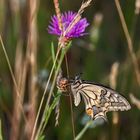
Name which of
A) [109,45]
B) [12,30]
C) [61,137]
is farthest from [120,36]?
[61,137]

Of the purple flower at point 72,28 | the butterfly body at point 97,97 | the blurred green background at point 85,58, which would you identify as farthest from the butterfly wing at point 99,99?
the blurred green background at point 85,58

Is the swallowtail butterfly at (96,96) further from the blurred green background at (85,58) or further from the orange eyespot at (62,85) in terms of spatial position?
the blurred green background at (85,58)

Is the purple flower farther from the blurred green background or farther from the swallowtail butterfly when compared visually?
the blurred green background

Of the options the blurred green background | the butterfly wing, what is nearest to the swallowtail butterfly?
the butterfly wing

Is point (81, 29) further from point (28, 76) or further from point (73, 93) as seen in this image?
point (28, 76)

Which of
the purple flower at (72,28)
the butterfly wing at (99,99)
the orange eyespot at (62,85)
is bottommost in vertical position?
the butterfly wing at (99,99)

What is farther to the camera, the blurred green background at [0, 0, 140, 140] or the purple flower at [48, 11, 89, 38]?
the blurred green background at [0, 0, 140, 140]
